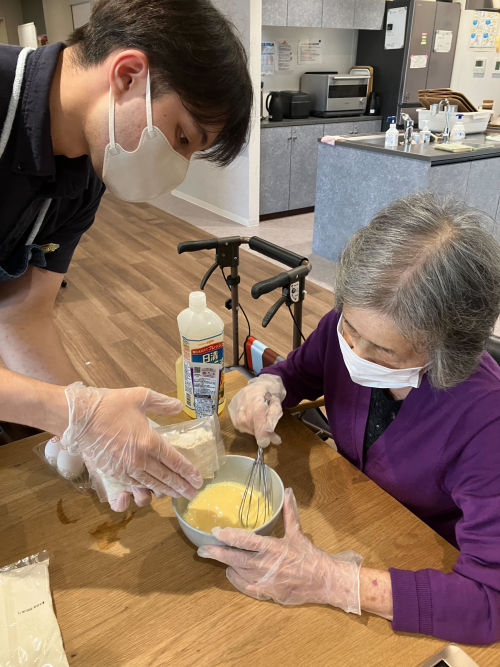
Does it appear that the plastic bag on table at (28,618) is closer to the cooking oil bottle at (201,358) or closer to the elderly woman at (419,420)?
the elderly woman at (419,420)

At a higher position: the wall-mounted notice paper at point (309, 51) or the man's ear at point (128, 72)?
the wall-mounted notice paper at point (309, 51)

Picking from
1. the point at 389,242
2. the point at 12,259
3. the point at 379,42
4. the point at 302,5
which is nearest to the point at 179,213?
the point at 302,5

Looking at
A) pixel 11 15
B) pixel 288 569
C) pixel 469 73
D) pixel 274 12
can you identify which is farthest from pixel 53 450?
pixel 11 15

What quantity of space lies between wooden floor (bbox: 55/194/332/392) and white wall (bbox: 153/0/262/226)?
33 centimetres

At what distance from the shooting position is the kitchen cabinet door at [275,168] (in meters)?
4.62

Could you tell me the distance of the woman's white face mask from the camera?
877 mm

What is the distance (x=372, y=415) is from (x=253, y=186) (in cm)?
396

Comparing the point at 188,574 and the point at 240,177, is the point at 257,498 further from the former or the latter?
the point at 240,177

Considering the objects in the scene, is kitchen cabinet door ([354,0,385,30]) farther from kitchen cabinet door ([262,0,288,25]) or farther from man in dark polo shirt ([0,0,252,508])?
man in dark polo shirt ([0,0,252,508])

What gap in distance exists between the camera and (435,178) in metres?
3.07

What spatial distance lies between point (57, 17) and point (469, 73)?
232 inches

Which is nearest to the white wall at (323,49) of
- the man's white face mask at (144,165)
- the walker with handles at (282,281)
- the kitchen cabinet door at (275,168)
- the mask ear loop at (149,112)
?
the kitchen cabinet door at (275,168)

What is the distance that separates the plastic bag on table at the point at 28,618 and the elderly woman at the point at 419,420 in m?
0.22

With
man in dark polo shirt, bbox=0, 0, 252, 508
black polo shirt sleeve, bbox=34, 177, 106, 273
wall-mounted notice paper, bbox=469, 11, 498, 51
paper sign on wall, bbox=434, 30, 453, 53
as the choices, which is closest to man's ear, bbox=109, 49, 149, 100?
man in dark polo shirt, bbox=0, 0, 252, 508
